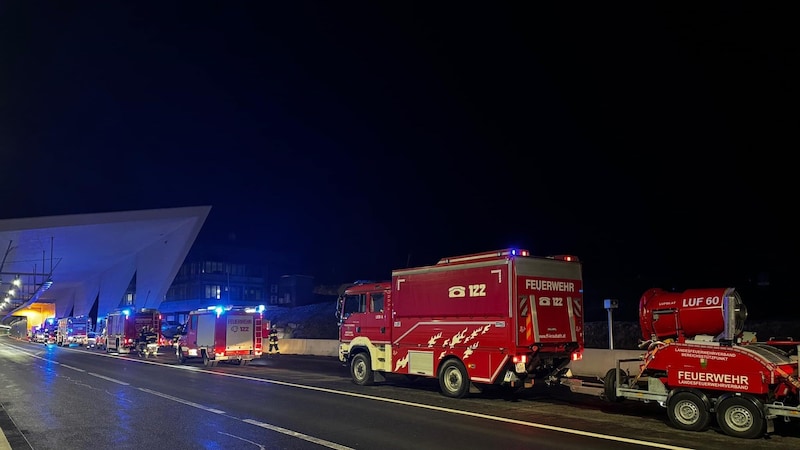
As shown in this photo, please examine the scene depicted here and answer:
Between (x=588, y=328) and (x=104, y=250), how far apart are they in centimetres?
4382

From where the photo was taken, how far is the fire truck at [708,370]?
8508 mm

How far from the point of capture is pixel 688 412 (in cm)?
921

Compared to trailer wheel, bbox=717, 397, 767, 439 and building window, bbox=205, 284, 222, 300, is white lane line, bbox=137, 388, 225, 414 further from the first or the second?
building window, bbox=205, 284, 222, 300

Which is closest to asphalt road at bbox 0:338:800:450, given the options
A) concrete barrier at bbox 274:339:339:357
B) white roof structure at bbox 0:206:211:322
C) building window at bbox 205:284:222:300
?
concrete barrier at bbox 274:339:339:357

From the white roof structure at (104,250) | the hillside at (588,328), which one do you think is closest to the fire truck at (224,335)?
the hillside at (588,328)

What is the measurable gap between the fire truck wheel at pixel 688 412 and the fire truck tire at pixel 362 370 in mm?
8173

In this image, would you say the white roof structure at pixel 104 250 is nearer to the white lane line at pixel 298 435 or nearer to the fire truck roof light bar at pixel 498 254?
the fire truck roof light bar at pixel 498 254

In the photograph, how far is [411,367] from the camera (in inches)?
566

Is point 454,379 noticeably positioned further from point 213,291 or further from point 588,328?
point 213,291

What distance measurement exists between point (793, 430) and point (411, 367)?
26.3 ft

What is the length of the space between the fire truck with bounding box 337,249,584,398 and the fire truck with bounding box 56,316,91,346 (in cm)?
4132

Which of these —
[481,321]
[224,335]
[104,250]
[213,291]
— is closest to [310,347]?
[224,335]

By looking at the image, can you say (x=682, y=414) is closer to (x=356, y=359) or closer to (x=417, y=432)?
(x=417, y=432)

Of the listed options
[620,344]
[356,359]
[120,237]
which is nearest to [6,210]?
[120,237]
